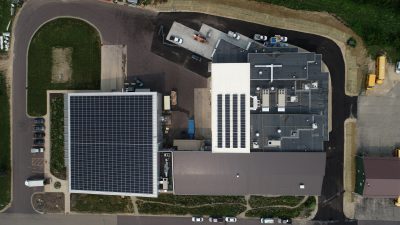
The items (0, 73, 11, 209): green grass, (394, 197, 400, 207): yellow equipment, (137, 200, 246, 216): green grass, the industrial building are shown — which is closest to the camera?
the industrial building

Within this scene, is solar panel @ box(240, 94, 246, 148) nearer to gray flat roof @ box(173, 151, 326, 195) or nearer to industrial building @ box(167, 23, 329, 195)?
industrial building @ box(167, 23, 329, 195)

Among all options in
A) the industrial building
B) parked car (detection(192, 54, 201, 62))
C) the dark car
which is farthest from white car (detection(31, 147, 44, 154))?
parked car (detection(192, 54, 201, 62))

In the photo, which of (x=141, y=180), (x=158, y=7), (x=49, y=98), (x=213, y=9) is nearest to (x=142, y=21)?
(x=158, y=7)

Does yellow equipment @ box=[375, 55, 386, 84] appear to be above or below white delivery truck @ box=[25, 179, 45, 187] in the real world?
above

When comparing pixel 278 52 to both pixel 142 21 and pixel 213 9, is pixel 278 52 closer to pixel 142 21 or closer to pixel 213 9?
pixel 213 9

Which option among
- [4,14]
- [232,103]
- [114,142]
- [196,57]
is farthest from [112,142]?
[4,14]

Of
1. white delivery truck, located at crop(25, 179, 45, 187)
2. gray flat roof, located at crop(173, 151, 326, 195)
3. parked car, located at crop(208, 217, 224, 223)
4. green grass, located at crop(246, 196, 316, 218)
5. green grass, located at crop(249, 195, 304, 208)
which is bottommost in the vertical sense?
parked car, located at crop(208, 217, 224, 223)

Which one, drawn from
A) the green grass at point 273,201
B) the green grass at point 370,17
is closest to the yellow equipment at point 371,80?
the green grass at point 370,17
